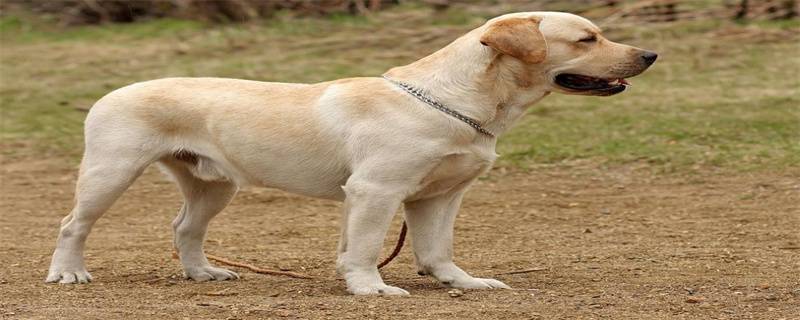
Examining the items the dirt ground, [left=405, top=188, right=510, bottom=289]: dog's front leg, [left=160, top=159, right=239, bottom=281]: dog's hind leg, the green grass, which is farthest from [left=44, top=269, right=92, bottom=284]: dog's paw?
the green grass

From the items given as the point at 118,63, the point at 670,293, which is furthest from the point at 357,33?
the point at 670,293

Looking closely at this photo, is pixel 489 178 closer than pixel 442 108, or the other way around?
pixel 442 108

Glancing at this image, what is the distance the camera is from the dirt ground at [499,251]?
6422 mm

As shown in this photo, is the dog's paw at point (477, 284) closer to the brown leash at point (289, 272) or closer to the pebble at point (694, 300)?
the brown leash at point (289, 272)

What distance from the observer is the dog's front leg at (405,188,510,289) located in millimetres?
7105

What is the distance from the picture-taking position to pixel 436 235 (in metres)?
7.14

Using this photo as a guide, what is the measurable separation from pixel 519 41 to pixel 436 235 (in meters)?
1.09

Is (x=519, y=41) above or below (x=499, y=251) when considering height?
above

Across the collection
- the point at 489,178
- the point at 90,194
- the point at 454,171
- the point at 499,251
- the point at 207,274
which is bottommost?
the point at 489,178

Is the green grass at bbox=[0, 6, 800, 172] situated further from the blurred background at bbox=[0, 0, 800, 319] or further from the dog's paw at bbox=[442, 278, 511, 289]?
the dog's paw at bbox=[442, 278, 511, 289]

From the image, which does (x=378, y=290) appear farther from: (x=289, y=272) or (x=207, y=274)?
(x=207, y=274)

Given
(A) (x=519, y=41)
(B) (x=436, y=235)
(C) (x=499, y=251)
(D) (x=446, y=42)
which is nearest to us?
(A) (x=519, y=41)

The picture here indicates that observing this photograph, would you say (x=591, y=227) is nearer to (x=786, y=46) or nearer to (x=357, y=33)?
(x=786, y=46)

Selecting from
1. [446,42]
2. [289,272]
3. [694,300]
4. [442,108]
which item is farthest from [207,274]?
[446,42]
